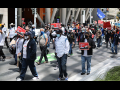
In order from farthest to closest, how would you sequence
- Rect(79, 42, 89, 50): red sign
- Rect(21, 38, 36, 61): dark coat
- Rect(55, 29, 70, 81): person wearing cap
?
Rect(79, 42, 89, 50): red sign, Rect(55, 29, 70, 81): person wearing cap, Rect(21, 38, 36, 61): dark coat

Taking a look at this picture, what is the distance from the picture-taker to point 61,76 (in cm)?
743

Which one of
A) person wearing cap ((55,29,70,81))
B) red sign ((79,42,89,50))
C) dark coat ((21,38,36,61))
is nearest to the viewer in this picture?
dark coat ((21,38,36,61))

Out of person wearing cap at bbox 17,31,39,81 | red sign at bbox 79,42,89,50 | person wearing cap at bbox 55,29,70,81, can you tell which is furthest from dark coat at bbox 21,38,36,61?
red sign at bbox 79,42,89,50

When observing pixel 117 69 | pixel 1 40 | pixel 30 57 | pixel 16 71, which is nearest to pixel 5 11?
pixel 1 40

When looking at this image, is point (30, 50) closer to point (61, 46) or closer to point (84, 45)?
point (61, 46)

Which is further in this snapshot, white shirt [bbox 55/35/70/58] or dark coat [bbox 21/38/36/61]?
white shirt [bbox 55/35/70/58]

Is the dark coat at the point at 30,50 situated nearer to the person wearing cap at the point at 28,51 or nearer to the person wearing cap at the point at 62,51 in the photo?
the person wearing cap at the point at 28,51

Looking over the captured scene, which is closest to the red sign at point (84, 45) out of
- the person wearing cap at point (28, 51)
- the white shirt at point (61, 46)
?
the white shirt at point (61, 46)

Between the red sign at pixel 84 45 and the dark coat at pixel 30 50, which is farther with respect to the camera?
the red sign at pixel 84 45

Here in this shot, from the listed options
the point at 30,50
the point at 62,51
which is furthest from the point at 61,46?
the point at 30,50

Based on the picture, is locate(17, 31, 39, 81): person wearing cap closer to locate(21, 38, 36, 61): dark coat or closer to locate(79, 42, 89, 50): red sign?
locate(21, 38, 36, 61): dark coat

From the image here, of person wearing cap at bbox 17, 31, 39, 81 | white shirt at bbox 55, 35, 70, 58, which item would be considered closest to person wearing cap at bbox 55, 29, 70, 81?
white shirt at bbox 55, 35, 70, 58
